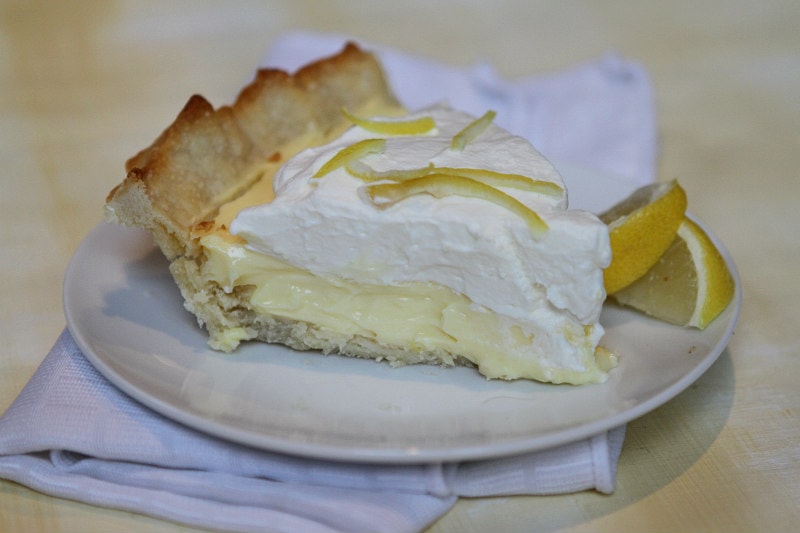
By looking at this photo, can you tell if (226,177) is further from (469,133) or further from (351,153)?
(469,133)

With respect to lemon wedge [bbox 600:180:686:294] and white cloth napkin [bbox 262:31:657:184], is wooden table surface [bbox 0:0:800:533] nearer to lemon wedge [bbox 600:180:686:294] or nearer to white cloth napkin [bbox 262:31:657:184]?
white cloth napkin [bbox 262:31:657:184]

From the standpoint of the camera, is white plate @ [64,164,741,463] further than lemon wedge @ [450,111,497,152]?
No

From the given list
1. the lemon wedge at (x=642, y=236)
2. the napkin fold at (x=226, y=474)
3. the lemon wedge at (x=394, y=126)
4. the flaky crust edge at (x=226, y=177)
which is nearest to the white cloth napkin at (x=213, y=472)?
the napkin fold at (x=226, y=474)

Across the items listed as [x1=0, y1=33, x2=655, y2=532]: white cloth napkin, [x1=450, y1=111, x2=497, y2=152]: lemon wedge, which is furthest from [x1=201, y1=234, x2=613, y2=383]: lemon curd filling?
[x1=450, y1=111, x2=497, y2=152]: lemon wedge

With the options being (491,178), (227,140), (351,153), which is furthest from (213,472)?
→ (227,140)

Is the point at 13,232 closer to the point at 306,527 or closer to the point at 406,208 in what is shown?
the point at 406,208

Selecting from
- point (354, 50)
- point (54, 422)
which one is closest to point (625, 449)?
point (54, 422)
